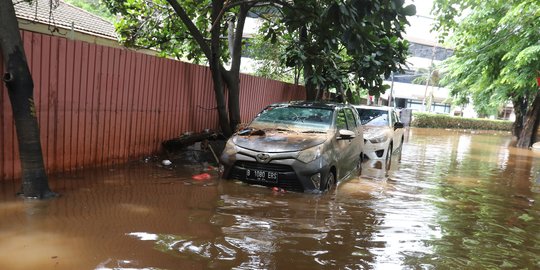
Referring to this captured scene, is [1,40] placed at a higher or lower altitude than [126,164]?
higher

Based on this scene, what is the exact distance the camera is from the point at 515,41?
52.9ft

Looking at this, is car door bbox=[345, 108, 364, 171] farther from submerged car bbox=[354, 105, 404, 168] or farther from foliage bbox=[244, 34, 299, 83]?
foliage bbox=[244, 34, 299, 83]

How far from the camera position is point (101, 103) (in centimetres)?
734

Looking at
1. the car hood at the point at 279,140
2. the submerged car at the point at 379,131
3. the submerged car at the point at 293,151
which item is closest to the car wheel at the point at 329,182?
the submerged car at the point at 293,151

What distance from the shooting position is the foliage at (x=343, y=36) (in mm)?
5734

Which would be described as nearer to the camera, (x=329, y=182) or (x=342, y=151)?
(x=329, y=182)

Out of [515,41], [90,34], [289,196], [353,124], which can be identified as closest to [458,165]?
[353,124]

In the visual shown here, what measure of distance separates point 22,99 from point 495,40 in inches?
677

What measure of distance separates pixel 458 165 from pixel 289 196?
8.02 meters

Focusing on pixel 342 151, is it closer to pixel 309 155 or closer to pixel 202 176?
pixel 309 155

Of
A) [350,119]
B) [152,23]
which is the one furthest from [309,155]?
[152,23]

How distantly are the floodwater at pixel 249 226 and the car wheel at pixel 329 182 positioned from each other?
0.15m

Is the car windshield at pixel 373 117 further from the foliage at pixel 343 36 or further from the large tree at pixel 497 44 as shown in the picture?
the large tree at pixel 497 44

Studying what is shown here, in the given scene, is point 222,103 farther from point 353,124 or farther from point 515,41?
point 515,41
